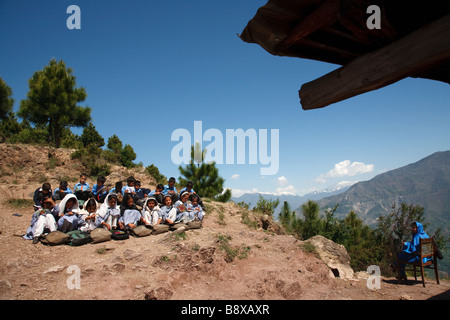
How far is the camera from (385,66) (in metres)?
1.87

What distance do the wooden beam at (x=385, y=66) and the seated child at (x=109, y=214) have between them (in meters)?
5.60

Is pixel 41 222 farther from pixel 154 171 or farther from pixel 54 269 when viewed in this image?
pixel 154 171

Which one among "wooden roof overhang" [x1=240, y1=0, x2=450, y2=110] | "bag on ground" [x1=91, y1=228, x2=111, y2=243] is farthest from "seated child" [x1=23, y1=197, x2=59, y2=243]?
"wooden roof overhang" [x1=240, y1=0, x2=450, y2=110]

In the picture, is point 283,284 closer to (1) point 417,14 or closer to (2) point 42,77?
(1) point 417,14

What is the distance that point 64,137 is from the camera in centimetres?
2667

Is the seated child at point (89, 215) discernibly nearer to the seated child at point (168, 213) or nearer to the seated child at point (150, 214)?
the seated child at point (150, 214)

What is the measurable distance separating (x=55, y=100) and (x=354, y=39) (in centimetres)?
2051

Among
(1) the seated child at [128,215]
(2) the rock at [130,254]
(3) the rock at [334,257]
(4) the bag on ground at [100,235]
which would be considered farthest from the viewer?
(3) the rock at [334,257]

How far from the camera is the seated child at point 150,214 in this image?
21.7ft

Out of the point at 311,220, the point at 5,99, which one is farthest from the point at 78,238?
the point at 5,99

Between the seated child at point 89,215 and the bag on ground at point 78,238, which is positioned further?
the seated child at point 89,215

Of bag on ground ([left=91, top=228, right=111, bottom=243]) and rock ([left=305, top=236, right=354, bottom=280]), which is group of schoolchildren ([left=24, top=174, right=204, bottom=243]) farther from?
rock ([left=305, top=236, right=354, bottom=280])

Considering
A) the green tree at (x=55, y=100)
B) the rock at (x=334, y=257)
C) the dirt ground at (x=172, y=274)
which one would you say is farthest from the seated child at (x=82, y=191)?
the green tree at (x=55, y=100)

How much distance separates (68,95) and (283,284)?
1985 centimetres
